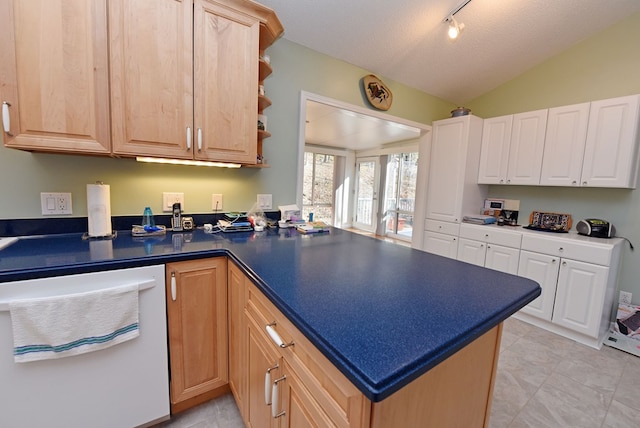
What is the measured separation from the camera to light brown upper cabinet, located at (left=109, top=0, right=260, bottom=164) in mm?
1296

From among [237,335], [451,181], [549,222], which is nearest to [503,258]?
[549,222]

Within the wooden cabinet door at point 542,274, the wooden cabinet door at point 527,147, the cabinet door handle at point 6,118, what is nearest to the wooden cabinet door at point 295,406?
the cabinet door handle at point 6,118

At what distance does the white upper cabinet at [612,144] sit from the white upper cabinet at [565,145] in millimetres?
45

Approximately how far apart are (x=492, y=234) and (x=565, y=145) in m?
1.03

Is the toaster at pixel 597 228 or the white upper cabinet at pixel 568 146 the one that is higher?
the white upper cabinet at pixel 568 146

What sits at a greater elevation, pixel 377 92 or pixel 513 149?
pixel 377 92

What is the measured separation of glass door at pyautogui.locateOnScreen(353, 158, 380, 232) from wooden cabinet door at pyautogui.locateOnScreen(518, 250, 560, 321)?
3.81m

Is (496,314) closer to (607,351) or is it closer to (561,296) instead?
(561,296)

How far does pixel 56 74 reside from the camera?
1.18 meters

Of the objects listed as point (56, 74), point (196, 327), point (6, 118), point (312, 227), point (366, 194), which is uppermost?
point (56, 74)

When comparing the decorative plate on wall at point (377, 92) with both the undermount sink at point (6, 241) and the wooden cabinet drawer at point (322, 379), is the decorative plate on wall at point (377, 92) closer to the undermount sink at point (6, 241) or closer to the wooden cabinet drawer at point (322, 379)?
the wooden cabinet drawer at point (322, 379)

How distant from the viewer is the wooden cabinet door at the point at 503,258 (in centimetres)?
253

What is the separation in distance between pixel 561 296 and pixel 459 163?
155cm

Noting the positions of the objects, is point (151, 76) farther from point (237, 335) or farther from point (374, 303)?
point (374, 303)
